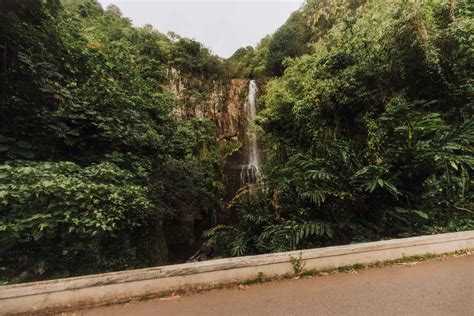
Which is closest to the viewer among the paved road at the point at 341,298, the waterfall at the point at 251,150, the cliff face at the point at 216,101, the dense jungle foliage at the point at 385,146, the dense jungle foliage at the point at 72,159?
the paved road at the point at 341,298

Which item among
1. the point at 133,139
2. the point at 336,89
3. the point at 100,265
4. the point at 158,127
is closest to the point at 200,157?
the point at 158,127

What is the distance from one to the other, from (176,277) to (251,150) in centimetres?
1065

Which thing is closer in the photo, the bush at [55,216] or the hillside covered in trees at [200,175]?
the bush at [55,216]

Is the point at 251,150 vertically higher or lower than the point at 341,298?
higher

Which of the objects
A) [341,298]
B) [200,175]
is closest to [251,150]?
[200,175]

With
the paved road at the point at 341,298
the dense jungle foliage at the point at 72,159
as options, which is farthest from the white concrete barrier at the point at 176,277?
the dense jungle foliage at the point at 72,159

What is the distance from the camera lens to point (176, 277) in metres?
2.74

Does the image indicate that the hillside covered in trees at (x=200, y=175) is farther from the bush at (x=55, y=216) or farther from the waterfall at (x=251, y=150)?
the waterfall at (x=251, y=150)

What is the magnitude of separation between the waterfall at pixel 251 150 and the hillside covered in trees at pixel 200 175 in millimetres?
4303

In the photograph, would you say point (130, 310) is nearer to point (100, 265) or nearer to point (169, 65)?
point (100, 265)

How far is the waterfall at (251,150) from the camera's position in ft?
39.0

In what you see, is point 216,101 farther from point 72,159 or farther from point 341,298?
point 341,298

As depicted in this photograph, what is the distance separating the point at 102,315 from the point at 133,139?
3.50 metres

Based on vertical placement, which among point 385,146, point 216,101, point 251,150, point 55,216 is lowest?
point 55,216
